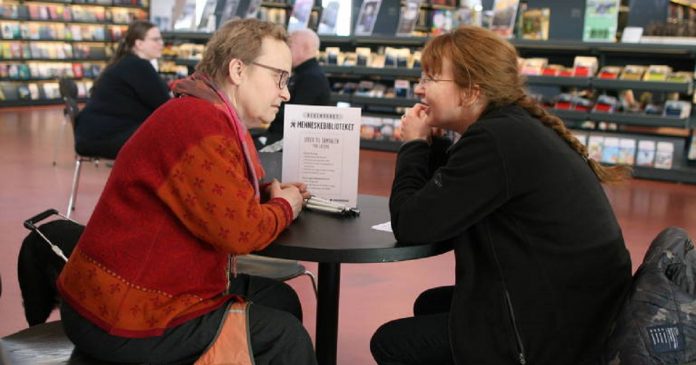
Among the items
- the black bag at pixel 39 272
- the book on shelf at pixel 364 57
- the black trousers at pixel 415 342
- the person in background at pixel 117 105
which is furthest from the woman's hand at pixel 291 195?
the book on shelf at pixel 364 57

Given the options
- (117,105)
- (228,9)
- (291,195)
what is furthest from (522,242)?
(228,9)

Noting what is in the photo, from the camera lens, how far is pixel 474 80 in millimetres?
1780

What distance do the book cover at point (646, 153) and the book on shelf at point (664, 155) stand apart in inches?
1.8

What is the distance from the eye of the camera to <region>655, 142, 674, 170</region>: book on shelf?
737cm

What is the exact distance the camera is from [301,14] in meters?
9.52

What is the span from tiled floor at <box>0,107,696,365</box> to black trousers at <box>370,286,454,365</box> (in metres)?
1.11

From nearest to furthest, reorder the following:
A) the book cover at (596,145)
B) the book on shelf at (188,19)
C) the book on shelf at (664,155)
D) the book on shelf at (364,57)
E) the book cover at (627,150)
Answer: the book on shelf at (664,155) < the book cover at (627,150) < the book cover at (596,145) < the book on shelf at (364,57) < the book on shelf at (188,19)

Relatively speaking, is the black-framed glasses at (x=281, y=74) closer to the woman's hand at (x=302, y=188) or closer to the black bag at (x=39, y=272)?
the woman's hand at (x=302, y=188)

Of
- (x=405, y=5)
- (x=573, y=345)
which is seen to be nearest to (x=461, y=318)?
(x=573, y=345)

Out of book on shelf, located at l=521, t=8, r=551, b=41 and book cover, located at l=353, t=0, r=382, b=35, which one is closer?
book on shelf, located at l=521, t=8, r=551, b=41

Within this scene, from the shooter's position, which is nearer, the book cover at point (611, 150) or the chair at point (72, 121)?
the chair at point (72, 121)

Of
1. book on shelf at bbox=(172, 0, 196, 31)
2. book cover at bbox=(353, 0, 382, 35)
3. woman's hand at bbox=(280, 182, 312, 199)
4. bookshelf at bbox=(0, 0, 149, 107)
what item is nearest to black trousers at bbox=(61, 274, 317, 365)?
woman's hand at bbox=(280, 182, 312, 199)

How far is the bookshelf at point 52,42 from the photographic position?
1310 cm

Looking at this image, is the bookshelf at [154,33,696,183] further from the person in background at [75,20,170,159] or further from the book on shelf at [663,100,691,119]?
the person in background at [75,20,170,159]
